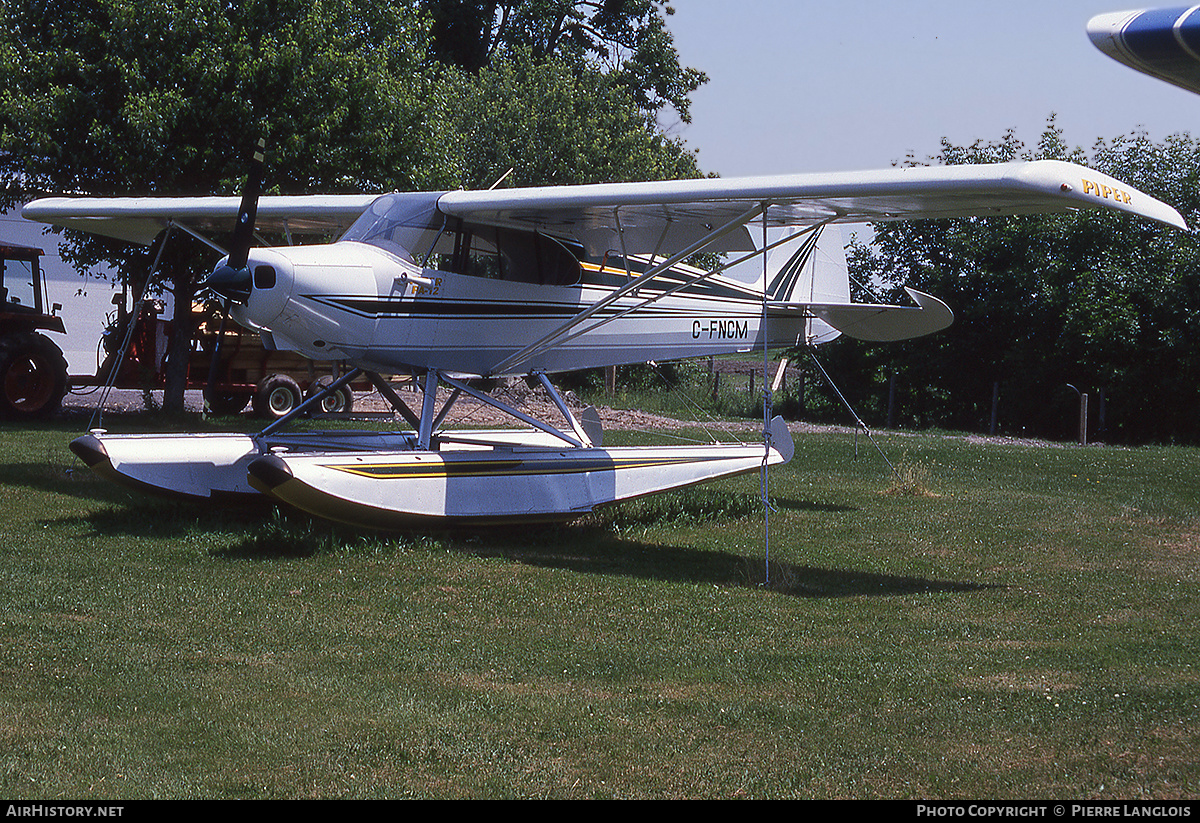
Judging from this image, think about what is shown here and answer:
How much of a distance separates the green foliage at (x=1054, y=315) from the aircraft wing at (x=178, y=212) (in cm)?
1702

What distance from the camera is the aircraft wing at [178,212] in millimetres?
11719

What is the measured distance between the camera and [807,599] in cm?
730

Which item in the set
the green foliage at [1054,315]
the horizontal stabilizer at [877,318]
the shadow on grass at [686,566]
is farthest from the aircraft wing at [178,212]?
the green foliage at [1054,315]

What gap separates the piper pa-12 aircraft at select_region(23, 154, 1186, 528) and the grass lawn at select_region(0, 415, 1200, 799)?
503 millimetres

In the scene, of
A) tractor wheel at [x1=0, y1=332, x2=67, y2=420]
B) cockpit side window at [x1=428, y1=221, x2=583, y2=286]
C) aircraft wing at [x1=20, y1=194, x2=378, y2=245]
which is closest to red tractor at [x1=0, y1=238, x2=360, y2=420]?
tractor wheel at [x1=0, y1=332, x2=67, y2=420]

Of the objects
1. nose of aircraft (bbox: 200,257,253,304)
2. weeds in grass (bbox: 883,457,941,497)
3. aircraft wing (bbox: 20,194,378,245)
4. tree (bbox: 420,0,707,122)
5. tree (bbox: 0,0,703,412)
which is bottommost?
weeds in grass (bbox: 883,457,941,497)

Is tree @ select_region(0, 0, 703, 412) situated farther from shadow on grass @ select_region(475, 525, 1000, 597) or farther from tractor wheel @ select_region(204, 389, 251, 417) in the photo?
shadow on grass @ select_region(475, 525, 1000, 597)

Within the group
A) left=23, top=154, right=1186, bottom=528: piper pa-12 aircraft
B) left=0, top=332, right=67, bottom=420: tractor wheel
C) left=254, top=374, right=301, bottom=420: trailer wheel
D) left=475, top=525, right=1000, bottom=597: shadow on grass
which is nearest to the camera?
left=475, top=525, right=1000, bottom=597: shadow on grass

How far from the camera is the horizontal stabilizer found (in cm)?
1200

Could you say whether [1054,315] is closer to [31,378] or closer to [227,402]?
[227,402]

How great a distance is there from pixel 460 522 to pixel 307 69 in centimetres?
1015
